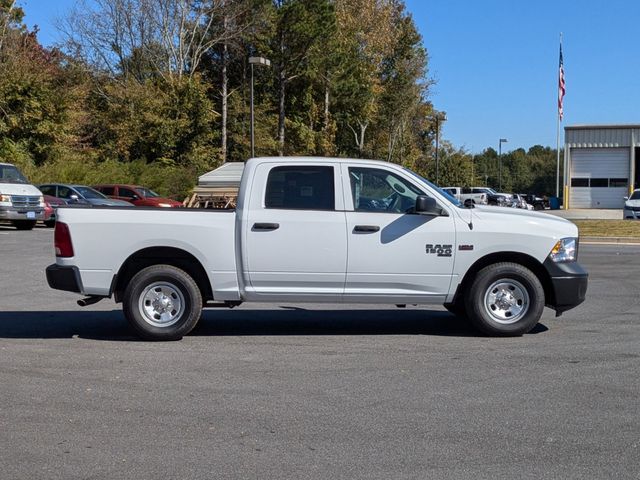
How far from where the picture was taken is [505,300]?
9.09 m

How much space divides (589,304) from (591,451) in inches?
263

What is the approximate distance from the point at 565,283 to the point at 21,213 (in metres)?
21.9

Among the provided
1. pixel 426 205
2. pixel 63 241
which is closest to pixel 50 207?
pixel 63 241

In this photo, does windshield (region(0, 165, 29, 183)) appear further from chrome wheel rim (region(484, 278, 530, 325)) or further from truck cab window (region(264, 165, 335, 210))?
chrome wheel rim (region(484, 278, 530, 325))

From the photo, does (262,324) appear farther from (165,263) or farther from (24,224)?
(24,224)

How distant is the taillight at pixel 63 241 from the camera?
8820 millimetres

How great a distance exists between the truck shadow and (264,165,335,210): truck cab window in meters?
1.56

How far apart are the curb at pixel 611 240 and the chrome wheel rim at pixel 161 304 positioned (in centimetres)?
1780

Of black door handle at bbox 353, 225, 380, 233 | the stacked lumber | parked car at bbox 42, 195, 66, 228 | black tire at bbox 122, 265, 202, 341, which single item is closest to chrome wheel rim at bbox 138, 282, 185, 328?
black tire at bbox 122, 265, 202, 341

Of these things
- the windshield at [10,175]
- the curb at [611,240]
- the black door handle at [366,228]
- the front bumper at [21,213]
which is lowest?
the curb at [611,240]

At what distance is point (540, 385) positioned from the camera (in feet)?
23.1

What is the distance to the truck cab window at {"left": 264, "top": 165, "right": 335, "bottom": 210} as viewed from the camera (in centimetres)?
897

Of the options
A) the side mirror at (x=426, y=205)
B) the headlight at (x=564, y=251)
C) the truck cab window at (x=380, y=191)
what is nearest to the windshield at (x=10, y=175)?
the truck cab window at (x=380, y=191)

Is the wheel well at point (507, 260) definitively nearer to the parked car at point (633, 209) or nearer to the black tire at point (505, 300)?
the black tire at point (505, 300)
